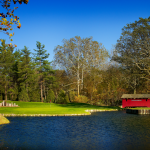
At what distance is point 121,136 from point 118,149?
164 inches

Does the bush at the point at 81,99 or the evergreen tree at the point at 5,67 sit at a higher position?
the evergreen tree at the point at 5,67

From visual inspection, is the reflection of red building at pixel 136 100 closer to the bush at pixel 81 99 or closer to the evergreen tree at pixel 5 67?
the bush at pixel 81 99

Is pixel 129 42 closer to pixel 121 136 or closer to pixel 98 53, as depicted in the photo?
A: pixel 98 53

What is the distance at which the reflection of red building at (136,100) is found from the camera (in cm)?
4704

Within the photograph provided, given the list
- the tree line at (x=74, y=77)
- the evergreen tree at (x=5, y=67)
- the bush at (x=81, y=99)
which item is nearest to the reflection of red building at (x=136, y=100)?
the tree line at (x=74, y=77)

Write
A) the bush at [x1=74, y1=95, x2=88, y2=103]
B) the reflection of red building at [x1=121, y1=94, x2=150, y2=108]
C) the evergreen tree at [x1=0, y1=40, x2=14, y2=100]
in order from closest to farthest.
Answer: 1. the reflection of red building at [x1=121, y1=94, x2=150, y2=108]
2. the bush at [x1=74, y1=95, x2=88, y2=103]
3. the evergreen tree at [x1=0, y1=40, x2=14, y2=100]

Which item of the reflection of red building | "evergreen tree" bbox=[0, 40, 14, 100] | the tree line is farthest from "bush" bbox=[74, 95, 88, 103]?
"evergreen tree" bbox=[0, 40, 14, 100]

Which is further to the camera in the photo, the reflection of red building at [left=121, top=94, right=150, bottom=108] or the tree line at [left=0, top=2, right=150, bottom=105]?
the tree line at [left=0, top=2, right=150, bottom=105]

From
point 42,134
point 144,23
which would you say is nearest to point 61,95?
point 144,23

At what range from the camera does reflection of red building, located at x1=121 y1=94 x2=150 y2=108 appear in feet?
154

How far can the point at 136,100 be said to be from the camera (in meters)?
47.7

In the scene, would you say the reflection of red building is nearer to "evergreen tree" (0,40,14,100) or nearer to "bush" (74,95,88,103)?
"bush" (74,95,88,103)

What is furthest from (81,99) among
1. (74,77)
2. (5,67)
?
(5,67)

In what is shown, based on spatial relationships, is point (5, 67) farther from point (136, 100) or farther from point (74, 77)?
point (136, 100)
